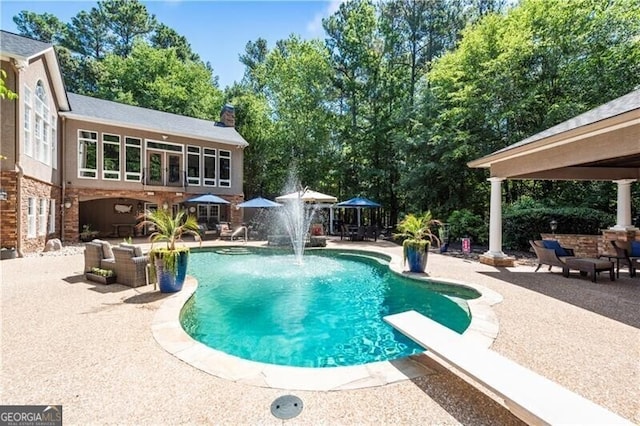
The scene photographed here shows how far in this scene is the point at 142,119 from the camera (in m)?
16.4

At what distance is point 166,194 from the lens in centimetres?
1658

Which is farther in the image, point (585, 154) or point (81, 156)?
point (81, 156)

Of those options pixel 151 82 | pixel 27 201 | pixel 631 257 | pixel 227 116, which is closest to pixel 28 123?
pixel 27 201

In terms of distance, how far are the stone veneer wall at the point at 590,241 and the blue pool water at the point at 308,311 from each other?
6566 millimetres

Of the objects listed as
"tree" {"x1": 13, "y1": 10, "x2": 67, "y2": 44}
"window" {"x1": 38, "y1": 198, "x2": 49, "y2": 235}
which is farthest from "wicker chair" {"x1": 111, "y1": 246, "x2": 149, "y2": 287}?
"tree" {"x1": 13, "y1": 10, "x2": 67, "y2": 44}

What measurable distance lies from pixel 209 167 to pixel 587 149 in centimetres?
1749

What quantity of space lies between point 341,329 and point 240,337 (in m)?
1.58

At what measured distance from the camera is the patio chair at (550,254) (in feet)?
25.7

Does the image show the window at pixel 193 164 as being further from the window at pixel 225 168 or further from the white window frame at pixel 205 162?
the window at pixel 225 168

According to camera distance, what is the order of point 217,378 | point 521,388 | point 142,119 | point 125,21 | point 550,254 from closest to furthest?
point 521,388 → point 217,378 → point 550,254 → point 142,119 → point 125,21

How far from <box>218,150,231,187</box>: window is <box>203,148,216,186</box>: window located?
42cm

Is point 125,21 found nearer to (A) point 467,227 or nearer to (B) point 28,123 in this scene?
(B) point 28,123

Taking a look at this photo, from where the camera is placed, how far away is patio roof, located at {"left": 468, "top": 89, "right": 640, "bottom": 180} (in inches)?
216

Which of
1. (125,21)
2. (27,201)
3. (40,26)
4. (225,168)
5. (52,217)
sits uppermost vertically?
(125,21)
